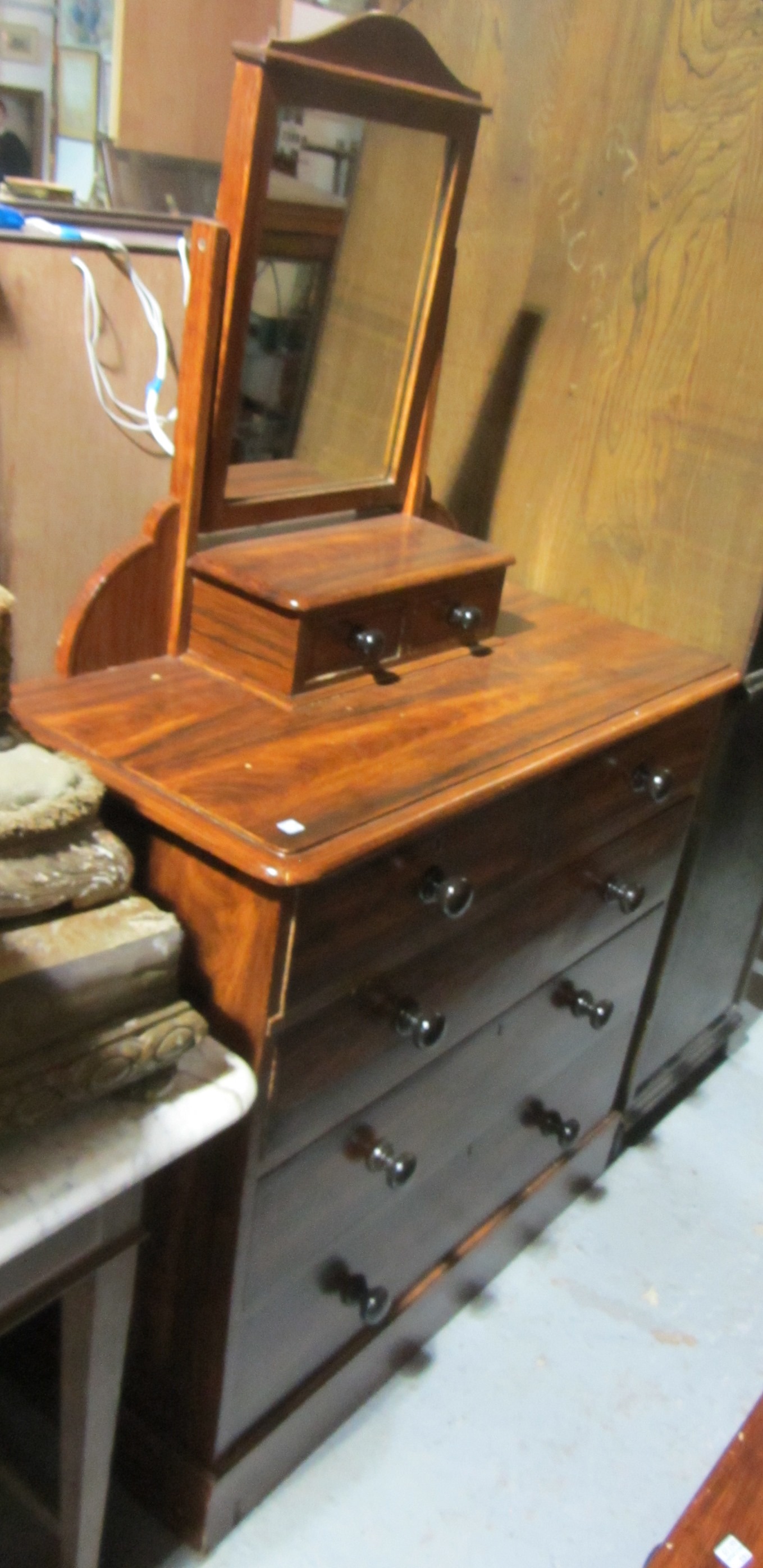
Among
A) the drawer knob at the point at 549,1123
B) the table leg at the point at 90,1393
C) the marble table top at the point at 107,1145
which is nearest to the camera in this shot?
the marble table top at the point at 107,1145

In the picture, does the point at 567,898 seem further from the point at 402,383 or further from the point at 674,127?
the point at 674,127

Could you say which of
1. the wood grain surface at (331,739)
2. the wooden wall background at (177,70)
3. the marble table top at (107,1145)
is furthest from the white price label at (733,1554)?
the wooden wall background at (177,70)

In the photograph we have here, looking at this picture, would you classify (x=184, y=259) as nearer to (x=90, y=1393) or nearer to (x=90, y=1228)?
(x=90, y=1228)

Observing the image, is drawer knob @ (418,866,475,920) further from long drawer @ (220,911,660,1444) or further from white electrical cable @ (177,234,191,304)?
white electrical cable @ (177,234,191,304)

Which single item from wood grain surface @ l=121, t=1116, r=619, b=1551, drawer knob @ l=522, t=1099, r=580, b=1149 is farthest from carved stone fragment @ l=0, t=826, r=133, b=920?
drawer knob @ l=522, t=1099, r=580, b=1149

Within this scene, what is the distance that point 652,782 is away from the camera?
5.29 feet

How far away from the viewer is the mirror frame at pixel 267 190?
119cm

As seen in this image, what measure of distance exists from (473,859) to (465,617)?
0.33 meters

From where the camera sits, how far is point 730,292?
1646 millimetres

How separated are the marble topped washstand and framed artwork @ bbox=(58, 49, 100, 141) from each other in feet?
4.85

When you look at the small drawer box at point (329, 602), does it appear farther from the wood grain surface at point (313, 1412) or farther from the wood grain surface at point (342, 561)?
the wood grain surface at point (313, 1412)

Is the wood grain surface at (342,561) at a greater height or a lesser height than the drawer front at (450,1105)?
greater

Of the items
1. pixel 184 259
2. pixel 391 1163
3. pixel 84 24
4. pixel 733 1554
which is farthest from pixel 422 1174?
pixel 84 24

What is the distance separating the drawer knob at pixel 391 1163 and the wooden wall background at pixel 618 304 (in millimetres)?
852
